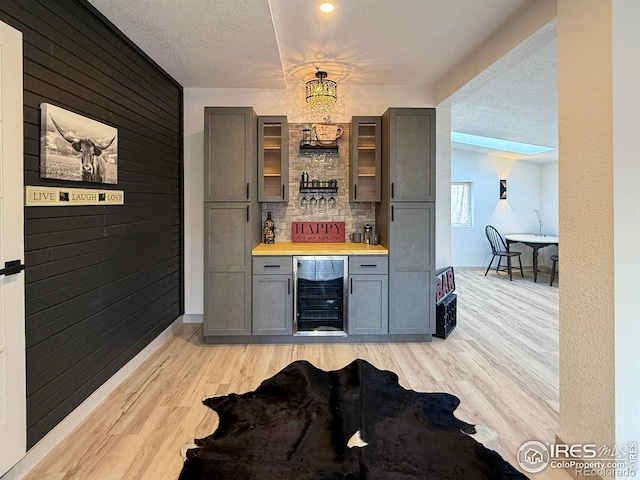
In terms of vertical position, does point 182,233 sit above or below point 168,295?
above

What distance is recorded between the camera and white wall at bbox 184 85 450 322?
448cm

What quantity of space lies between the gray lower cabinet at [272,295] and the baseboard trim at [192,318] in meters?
1.03

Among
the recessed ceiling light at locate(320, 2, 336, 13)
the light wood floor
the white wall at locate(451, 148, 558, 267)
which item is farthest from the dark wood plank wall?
the white wall at locate(451, 148, 558, 267)

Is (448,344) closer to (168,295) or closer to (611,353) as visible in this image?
(611,353)

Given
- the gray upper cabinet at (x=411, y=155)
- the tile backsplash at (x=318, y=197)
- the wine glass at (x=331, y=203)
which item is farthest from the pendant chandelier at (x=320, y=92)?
the wine glass at (x=331, y=203)

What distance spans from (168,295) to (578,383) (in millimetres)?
3646

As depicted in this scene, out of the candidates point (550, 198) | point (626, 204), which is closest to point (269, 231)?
point (626, 204)

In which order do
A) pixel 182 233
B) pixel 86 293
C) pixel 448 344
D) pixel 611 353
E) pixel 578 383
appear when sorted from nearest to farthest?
pixel 611 353
pixel 578 383
pixel 86 293
pixel 448 344
pixel 182 233

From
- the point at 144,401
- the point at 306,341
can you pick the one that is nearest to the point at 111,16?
the point at 144,401

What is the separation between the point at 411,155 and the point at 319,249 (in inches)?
53.8

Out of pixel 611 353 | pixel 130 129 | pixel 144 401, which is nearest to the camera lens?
pixel 611 353

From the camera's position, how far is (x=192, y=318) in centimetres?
464

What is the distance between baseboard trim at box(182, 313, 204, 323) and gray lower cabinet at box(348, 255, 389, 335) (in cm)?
188

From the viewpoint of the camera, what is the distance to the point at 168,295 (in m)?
4.10
